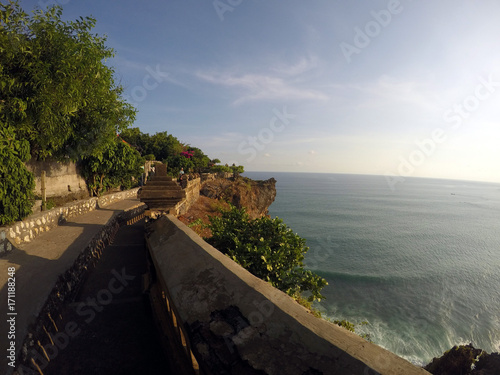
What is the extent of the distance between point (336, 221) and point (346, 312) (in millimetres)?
51485

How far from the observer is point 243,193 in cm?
3184

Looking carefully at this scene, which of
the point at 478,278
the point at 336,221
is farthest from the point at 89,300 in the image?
the point at 336,221

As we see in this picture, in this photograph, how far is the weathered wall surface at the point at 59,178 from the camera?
11.9 metres

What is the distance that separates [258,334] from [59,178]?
16.8 m

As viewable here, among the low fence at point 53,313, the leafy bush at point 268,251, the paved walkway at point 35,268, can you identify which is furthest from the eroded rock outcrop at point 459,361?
the paved walkway at point 35,268

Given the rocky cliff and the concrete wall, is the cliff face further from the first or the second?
the concrete wall

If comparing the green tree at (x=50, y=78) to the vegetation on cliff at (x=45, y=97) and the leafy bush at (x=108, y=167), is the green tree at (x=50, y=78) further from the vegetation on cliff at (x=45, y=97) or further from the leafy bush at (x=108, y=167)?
the leafy bush at (x=108, y=167)

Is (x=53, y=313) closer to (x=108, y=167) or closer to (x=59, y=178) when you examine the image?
(x=59, y=178)

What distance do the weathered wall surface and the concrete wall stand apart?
13639 millimetres

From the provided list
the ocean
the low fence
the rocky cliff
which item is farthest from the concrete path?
the ocean

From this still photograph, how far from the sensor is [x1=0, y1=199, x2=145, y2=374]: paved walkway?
12.0 feet

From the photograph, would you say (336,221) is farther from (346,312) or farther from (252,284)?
(252,284)

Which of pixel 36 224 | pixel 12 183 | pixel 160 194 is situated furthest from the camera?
pixel 36 224

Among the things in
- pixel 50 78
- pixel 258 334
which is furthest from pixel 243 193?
pixel 258 334
